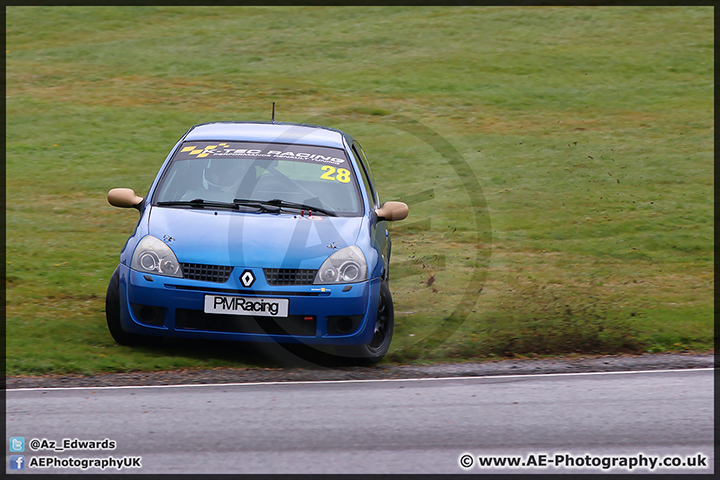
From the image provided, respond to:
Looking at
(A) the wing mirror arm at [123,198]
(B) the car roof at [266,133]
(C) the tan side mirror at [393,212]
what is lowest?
(C) the tan side mirror at [393,212]

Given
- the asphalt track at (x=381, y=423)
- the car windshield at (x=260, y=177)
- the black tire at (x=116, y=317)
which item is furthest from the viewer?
the car windshield at (x=260, y=177)

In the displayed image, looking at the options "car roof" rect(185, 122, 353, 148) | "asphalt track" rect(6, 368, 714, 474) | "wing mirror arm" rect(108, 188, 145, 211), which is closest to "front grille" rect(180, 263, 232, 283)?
"asphalt track" rect(6, 368, 714, 474)

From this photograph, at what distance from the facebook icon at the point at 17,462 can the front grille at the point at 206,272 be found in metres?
2.02

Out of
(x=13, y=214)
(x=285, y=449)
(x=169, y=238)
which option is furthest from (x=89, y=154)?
(x=285, y=449)

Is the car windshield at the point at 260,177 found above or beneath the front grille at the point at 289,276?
above

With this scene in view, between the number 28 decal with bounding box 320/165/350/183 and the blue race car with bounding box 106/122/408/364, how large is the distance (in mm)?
131

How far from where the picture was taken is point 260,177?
25.3 feet

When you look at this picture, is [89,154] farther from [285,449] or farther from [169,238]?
[285,449]

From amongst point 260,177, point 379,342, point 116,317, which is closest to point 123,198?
point 116,317

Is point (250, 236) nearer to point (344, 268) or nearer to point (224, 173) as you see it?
point (344, 268)

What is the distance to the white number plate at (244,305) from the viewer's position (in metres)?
6.38

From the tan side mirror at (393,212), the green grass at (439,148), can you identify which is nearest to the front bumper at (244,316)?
the green grass at (439,148)

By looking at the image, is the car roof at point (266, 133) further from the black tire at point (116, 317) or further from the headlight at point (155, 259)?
the black tire at point (116, 317)

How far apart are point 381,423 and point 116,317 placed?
2530 mm
